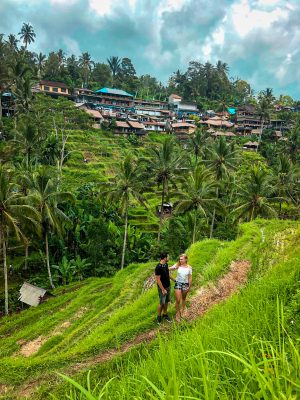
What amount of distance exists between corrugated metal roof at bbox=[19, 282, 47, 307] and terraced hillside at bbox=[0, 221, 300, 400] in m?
0.90

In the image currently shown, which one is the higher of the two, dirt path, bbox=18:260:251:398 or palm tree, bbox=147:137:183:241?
palm tree, bbox=147:137:183:241

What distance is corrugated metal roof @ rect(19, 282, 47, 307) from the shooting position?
26906 millimetres

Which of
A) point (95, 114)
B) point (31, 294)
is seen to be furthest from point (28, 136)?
point (95, 114)

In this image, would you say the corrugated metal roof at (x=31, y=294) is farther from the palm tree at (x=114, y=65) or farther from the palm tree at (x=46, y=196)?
the palm tree at (x=114, y=65)

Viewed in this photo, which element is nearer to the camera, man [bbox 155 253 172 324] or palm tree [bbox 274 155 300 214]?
man [bbox 155 253 172 324]

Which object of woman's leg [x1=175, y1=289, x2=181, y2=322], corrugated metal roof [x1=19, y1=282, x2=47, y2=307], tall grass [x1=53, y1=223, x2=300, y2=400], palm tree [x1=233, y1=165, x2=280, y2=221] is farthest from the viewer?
palm tree [x1=233, y1=165, x2=280, y2=221]

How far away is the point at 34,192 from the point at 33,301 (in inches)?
324

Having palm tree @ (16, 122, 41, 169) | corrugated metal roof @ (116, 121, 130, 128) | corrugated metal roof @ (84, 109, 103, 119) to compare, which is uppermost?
corrugated metal roof @ (84, 109, 103, 119)

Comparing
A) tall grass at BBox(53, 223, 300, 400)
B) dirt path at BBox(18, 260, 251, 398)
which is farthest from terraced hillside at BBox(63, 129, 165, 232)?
tall grass at BBox(53, 223, 300, 400)

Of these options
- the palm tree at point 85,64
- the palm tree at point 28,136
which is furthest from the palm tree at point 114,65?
the palm tree at point 28,136

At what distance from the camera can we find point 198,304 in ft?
36.4

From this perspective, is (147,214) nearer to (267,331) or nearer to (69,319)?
(69,319)

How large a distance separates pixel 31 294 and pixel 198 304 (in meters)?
19.6

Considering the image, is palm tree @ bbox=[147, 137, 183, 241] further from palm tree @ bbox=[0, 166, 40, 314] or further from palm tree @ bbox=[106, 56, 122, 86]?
palm tree @ bbox=[106, 56, 122, 86]
